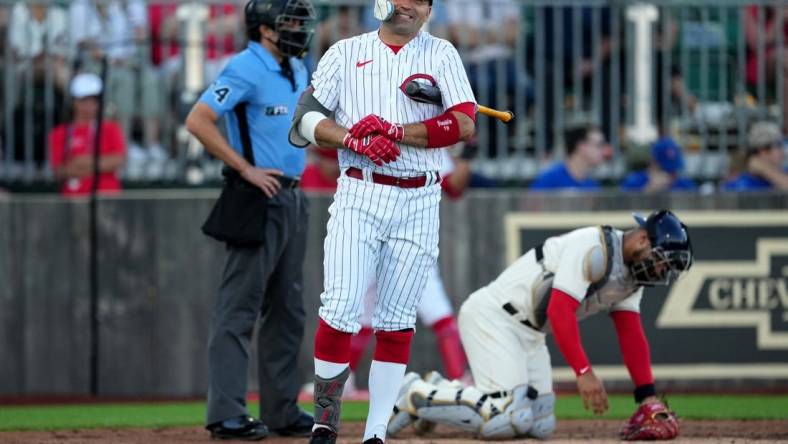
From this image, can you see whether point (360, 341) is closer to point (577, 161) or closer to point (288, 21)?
point (577, 161)

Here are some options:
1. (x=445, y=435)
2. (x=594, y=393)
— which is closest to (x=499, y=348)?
(x=445, y=435)

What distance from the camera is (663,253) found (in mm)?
7203

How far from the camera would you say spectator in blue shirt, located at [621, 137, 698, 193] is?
11922mm

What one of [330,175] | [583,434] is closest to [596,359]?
[330,175]

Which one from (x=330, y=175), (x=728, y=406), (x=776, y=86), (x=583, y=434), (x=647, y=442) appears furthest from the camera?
(x=776, y=86)

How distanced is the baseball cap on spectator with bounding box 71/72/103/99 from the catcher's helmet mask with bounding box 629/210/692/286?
5.86 metres

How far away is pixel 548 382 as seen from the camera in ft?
26.6

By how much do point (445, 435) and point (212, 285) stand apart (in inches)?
152

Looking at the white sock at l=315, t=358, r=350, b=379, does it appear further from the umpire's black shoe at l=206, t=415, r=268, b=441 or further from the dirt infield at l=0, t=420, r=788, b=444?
the umpire's black shoe at l=206, t=415, r=268, b=441

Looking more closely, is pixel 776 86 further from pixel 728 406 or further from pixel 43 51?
pixel 43 51

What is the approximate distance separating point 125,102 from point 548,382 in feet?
17.7

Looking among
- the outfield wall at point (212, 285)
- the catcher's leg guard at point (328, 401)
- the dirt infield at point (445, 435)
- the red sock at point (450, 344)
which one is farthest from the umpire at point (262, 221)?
the outfield wall at point (212, 285)

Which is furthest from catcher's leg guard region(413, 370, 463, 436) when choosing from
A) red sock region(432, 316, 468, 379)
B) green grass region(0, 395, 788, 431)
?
red sock region(432, 316, 468, 379)

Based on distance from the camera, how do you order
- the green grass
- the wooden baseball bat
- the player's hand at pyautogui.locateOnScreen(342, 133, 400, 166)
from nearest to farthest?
the player's hand at pyautogui.locateOnScreen(342, 133, 400, 166) < the wooden baseball bat < the green grass
